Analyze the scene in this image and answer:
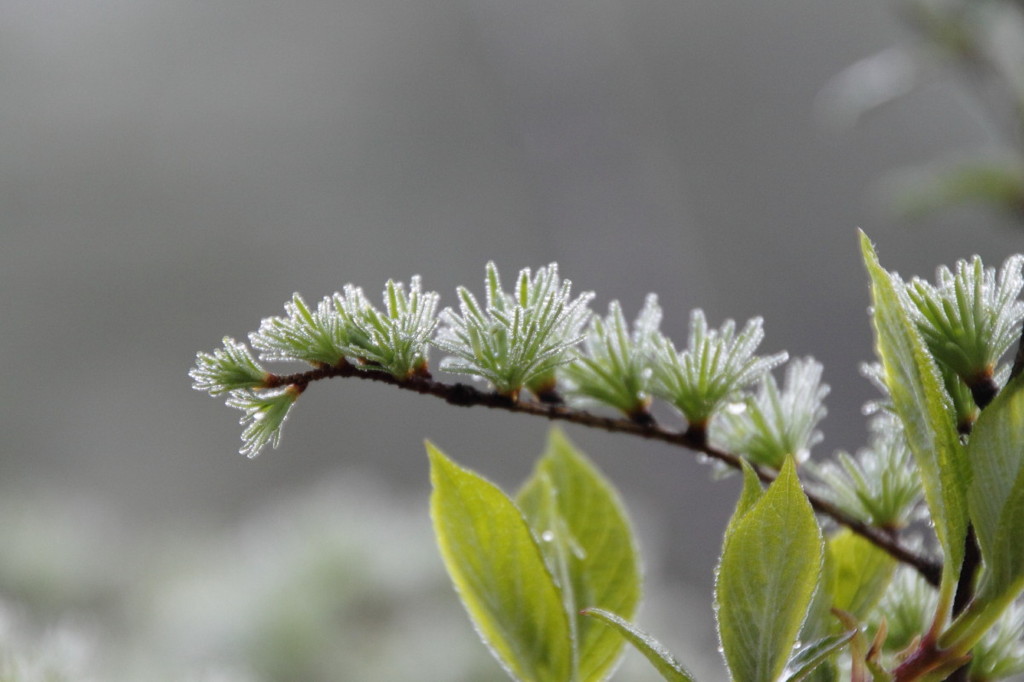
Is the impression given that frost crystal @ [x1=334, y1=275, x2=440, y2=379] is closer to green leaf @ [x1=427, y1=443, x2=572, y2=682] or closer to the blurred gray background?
green leaf @ [x1=427, y1=443, x2=572, y2=682]

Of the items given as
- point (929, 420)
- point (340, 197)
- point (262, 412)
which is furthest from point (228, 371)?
point (340, 197)

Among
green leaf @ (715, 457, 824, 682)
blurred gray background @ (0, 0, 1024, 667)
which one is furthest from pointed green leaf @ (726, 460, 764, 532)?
blurred gray background @ (0, 0, 1024, 667)

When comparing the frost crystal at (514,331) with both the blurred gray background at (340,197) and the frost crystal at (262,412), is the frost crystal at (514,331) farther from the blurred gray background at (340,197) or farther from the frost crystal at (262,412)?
the blurred gray background at (340,197)

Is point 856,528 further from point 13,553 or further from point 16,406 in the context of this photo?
point 16,406

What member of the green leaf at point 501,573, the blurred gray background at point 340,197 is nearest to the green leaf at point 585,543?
the green leaf at point 501,573

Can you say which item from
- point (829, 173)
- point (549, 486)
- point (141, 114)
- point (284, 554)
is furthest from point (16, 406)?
point (549, 486)

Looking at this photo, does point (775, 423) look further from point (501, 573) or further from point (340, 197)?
point (340, 197)
